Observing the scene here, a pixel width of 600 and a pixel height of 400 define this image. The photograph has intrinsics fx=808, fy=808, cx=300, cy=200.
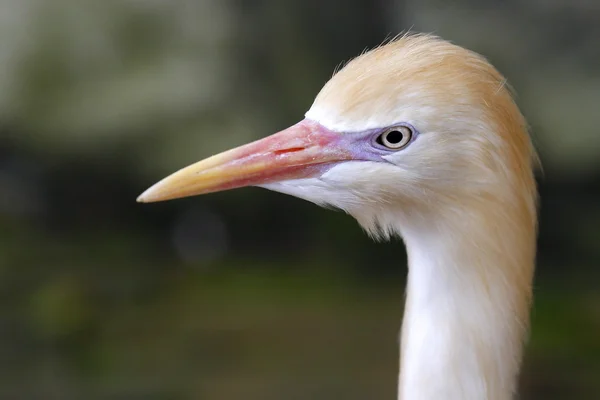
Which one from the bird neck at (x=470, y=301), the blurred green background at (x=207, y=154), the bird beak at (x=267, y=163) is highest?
the blurred green background at (x=207, y=154)

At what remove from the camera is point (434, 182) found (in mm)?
1381

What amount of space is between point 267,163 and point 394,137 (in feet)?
0.78

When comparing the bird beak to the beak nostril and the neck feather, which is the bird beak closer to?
the beak nostril

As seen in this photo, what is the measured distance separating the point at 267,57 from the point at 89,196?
56.2 inches

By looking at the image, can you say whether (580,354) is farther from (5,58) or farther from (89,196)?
(5,58)

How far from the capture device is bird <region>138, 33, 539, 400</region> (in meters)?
1.36

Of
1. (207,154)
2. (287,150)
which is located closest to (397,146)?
(287,150)

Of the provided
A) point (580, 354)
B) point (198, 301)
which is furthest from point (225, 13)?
point (580, 354)

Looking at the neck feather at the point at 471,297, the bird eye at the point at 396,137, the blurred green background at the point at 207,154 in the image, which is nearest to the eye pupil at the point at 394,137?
the bird eye at the point at 396,137

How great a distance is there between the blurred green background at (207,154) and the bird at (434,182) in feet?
9.09

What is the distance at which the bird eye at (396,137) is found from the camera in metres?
1.36

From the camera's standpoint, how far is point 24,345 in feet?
13.6

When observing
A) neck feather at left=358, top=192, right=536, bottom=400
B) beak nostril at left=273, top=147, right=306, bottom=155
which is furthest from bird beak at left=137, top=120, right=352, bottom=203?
neck feather at left=358, top=192, right=536, bottom=400

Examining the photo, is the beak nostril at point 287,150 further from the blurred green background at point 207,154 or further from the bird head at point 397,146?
the blurred green background at point 207,154
